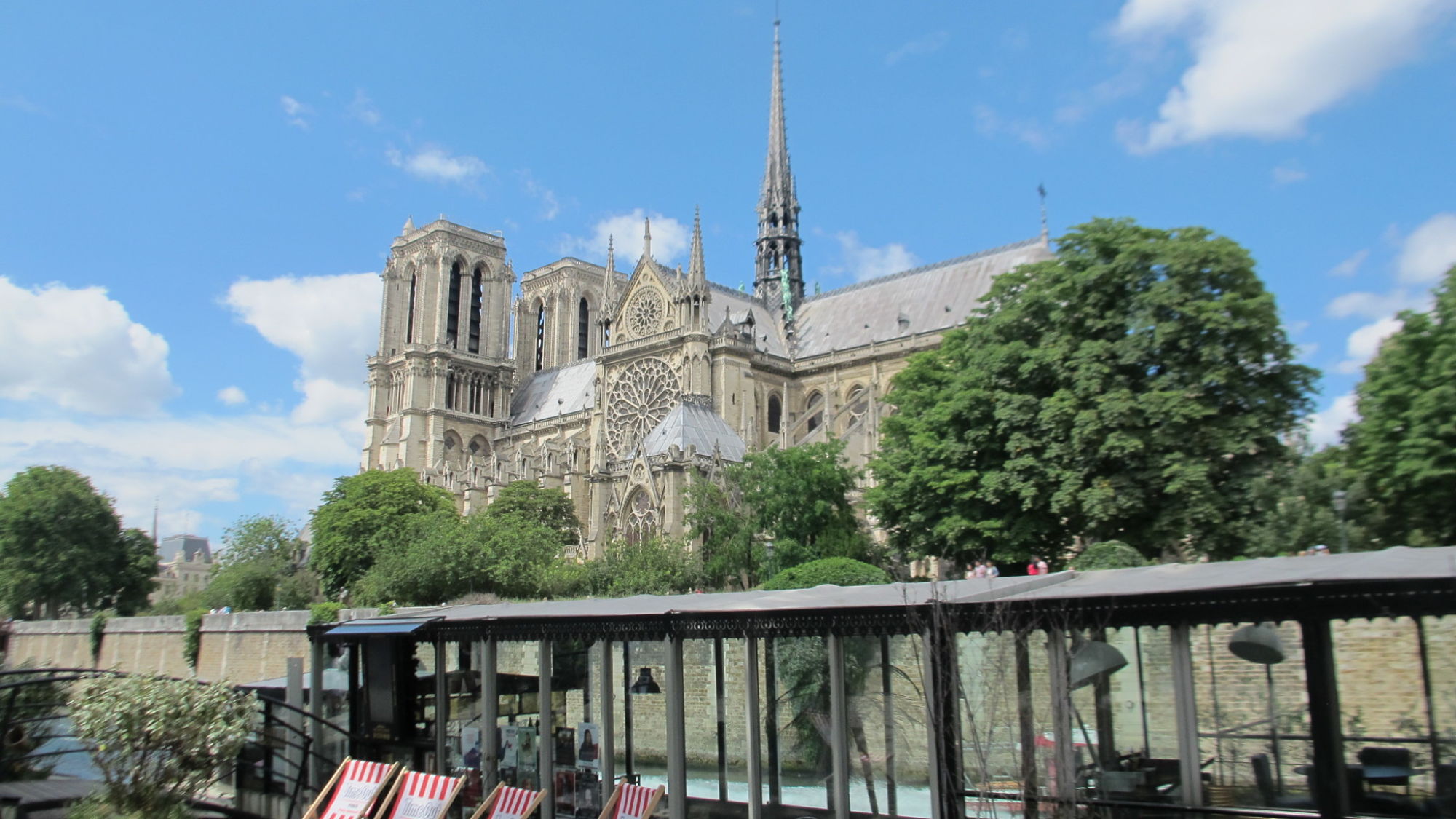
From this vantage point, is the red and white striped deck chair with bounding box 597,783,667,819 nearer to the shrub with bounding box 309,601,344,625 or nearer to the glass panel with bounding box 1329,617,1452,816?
the glass panel with bounding box 1329,617,1452,816

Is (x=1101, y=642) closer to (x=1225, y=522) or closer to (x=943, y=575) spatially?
(x=1225, y=522)

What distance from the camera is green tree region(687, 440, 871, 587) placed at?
3347 cm

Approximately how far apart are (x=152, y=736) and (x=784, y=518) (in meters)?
25.1

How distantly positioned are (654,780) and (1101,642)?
234 inches

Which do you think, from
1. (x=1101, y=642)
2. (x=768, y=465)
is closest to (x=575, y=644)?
(x=1101, y=642)

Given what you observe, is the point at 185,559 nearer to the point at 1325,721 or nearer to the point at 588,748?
the point at 588,748

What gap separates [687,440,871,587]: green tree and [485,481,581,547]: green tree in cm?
1595

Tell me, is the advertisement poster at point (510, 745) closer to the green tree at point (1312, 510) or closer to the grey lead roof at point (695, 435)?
the green tree at point (1312, 510)

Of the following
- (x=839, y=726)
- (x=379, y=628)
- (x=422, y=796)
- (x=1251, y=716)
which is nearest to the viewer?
(x=1251, y=716)

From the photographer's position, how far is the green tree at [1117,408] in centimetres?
2411

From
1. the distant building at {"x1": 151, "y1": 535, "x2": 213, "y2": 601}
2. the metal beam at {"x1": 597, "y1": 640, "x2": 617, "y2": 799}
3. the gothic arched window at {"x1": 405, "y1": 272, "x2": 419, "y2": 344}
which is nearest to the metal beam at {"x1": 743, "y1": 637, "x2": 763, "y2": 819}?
the metal beam at {"x1": 597, "y1": 640, "x2": 617, "y2": 799}

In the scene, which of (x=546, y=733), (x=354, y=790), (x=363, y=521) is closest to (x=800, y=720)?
(x=546, y=733)

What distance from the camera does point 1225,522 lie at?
24031 mm

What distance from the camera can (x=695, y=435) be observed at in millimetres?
44781
